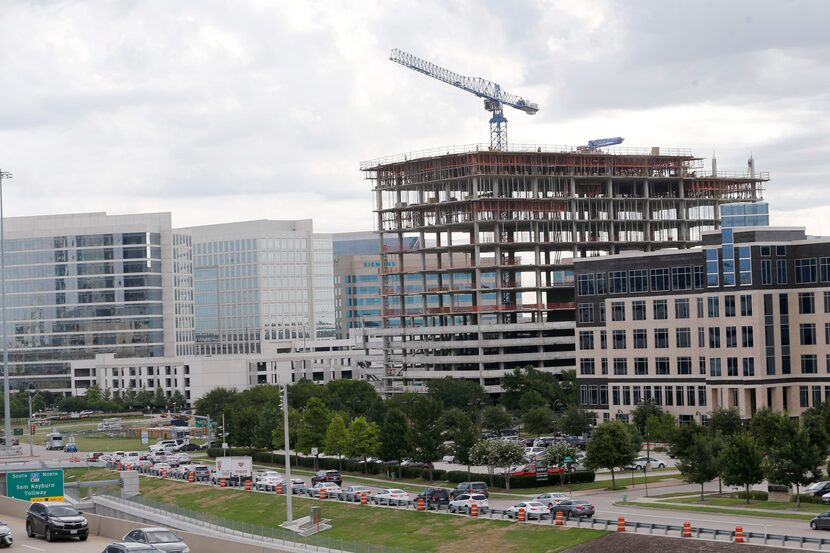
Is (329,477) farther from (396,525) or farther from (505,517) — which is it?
(505,517)

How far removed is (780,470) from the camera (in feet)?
302

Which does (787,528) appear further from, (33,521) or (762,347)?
(762,347)

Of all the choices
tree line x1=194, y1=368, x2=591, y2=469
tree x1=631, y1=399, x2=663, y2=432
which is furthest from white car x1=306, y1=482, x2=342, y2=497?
tree x1=631, y1=399, x2=663, y2=432

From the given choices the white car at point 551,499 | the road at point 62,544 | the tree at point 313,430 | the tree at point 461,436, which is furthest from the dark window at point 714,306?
the road at point 62,544

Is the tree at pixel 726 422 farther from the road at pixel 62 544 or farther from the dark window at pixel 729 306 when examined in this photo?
the road at pixel 62 544

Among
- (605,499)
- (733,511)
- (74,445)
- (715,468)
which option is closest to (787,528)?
(733,511)

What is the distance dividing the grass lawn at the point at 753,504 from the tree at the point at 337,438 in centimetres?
4248

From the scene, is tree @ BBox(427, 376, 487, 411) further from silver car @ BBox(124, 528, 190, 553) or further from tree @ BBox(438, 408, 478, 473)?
silver car @ BBox(124, 528, 190, 553)

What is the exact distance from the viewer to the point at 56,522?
64812mm

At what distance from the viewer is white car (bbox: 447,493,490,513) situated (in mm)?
93012

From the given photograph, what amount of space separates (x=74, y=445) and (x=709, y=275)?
3207 inches

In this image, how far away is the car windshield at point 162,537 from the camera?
56031 millimetres

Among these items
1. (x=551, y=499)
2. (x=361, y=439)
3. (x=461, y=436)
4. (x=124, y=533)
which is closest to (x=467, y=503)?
(x=551, y=499)

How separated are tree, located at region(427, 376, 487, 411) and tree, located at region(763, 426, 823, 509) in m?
87.4
